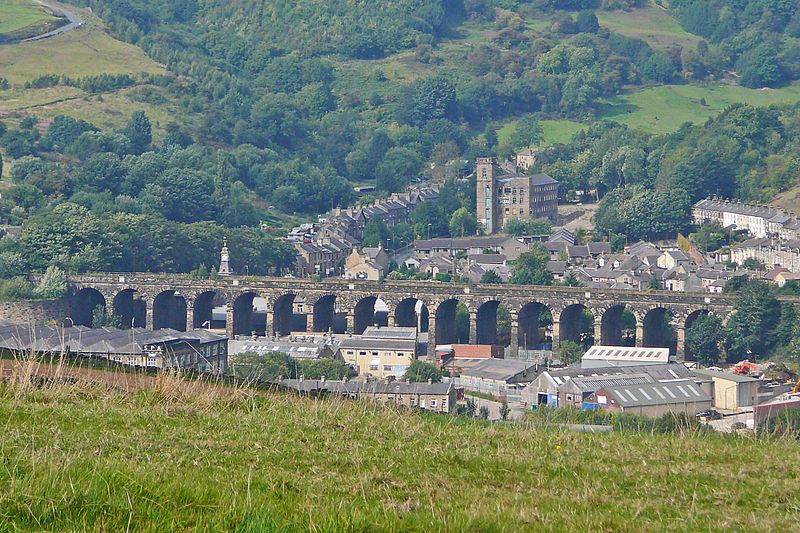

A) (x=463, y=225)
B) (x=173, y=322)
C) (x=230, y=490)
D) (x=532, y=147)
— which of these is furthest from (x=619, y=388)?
(x=532, y=147)

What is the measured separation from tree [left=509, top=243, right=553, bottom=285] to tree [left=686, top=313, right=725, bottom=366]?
14544 millimetres

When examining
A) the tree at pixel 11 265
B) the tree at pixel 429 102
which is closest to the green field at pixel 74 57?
the tree at pixel 429 102

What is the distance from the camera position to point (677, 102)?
145375 mm

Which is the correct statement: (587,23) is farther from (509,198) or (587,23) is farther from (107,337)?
(107,337)

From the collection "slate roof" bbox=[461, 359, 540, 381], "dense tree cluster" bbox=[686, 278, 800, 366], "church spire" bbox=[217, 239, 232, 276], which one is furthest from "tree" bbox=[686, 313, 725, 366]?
"church spire" bbox=[217, 239, 232, 276]

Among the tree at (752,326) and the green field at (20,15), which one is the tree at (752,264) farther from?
the green field at (20,15)

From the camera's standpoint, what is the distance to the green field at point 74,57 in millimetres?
131875

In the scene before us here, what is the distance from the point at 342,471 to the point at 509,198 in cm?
9718

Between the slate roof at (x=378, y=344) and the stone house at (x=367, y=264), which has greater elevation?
the stone house at (x=367, y=264)

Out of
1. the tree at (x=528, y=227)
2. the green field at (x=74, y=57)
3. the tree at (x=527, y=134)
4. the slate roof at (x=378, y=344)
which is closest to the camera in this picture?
the slate roof at (x=378, y=344)

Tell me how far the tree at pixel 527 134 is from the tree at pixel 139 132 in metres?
31.3

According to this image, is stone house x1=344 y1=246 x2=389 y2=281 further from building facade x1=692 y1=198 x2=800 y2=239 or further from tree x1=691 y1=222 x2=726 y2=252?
building facade x1=692 y1=198 x2=800 y2=239

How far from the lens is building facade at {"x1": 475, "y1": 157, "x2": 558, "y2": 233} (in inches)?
4232

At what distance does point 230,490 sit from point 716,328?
59122mm
